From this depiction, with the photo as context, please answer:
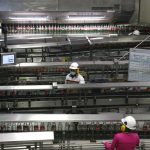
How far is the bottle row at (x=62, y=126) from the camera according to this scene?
170 inches

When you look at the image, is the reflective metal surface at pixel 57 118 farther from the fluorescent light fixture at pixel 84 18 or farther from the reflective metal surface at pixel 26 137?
the fluorescent light fixture at pixel 84 18

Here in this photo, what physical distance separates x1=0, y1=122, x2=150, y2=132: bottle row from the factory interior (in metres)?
0.01

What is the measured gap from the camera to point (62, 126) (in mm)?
4344

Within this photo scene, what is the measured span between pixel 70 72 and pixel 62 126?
260 cm

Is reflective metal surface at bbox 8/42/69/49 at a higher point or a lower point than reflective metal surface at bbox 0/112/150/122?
higher

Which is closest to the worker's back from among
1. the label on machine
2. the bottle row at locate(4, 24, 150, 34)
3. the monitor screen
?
the label on machine

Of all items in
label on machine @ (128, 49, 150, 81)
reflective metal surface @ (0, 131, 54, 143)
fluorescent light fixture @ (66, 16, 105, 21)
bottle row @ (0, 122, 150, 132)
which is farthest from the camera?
fluorescent light fixture @ (66, 16, 105, 21)

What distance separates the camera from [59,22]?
34.4 feet

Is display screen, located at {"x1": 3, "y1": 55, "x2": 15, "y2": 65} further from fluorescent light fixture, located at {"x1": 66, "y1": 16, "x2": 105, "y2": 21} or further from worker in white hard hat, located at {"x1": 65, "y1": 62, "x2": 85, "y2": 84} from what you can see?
fluorescent light fixture, located at {"x1": 66, "y1": 16, "x2": 105, "y2": 21}

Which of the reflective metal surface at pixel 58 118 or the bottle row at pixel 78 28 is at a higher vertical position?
the bottle row at pixel 78 28

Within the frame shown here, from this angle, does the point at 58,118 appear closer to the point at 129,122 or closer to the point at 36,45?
the point at 129,122

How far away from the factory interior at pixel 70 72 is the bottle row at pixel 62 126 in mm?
14

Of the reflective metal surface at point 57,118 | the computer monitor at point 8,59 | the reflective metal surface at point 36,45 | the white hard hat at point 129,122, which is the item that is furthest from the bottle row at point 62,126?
the reflective metal surface at point 36,45

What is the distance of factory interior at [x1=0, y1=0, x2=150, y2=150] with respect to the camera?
13.5 feet
